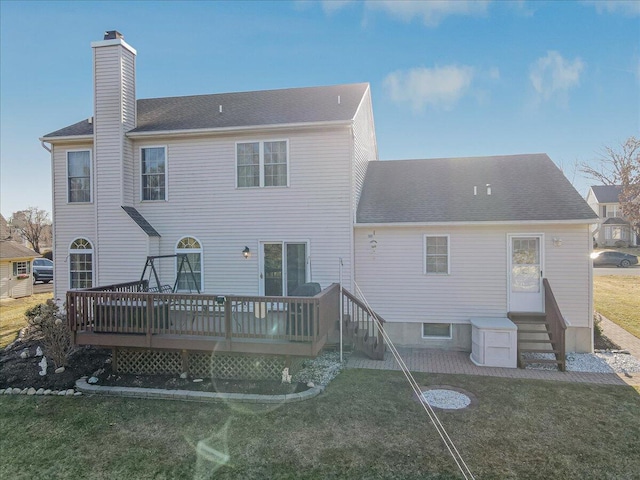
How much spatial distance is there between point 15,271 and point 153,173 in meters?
16.8

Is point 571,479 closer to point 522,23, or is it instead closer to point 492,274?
point 492,274

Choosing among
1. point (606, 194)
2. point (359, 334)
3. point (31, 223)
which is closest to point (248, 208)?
point (359, 334)

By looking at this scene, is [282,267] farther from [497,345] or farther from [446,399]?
[497,345]

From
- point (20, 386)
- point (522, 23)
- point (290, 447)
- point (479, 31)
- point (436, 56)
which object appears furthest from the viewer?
point (436, 56)

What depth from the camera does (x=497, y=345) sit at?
853cm

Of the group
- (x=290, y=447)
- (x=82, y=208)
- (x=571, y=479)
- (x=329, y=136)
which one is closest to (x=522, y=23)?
(x=329, y=136)

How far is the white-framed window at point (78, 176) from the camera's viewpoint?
11281 millimetres

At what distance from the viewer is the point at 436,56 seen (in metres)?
15.0

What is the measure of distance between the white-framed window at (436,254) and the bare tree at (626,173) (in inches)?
1055

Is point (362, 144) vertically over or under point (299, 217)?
over

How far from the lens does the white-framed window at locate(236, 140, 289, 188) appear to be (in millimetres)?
10305

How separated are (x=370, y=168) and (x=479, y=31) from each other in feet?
22.9

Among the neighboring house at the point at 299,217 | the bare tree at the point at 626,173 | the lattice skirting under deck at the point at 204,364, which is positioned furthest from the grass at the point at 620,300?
the lattice skirting under deck at the point at 204,364

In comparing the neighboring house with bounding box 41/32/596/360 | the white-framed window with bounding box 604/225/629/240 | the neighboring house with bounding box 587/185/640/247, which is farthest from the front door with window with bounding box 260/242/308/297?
the white-framed window with bounding box 604/225/629/240
